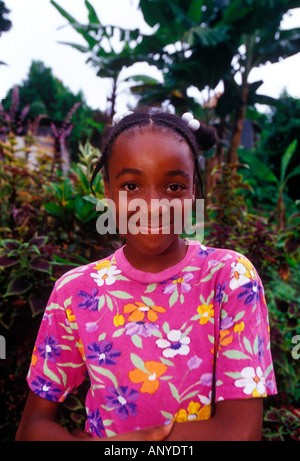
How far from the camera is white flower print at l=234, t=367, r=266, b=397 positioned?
31.8 inches

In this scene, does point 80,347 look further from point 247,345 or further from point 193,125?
point 193,125

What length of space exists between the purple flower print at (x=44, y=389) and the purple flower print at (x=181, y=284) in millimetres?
396

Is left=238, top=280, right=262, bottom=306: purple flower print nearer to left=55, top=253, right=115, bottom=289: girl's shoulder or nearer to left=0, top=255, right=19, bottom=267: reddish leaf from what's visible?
left=55, top=253, right=115, bottom=289: girl's shoulder

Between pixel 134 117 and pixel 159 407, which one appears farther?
pixel 134 117

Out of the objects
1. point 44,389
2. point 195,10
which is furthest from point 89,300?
point 195,10

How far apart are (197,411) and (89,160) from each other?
75.9 inches

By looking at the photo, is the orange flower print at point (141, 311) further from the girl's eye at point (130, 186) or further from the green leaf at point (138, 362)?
the girl's eye at point (130, 186)

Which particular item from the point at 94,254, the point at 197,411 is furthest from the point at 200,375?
the point at 94,254

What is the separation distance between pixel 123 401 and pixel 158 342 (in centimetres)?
17

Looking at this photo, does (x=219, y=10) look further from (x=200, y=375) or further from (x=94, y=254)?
(x=200, y=375)

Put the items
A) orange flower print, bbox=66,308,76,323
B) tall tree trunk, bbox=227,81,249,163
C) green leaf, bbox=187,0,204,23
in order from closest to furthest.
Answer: orange flower print, bbox=66,308,76,323 < green leaf, bbox=187,0,204,23 < tall tree trunk, bbox=227,81,249,163

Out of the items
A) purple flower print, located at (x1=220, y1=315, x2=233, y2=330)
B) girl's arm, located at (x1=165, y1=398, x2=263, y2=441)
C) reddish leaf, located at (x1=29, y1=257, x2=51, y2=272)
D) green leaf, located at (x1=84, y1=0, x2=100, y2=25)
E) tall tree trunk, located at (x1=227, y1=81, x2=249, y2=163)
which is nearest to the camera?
girl's arm, located at (x1=165, y1=398, x2=263, y2=441)

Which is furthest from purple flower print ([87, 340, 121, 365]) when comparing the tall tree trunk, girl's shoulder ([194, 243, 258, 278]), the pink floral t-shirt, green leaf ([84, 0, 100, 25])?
green leaf ([84, 0, 100, 25])

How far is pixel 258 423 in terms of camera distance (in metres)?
0.80
